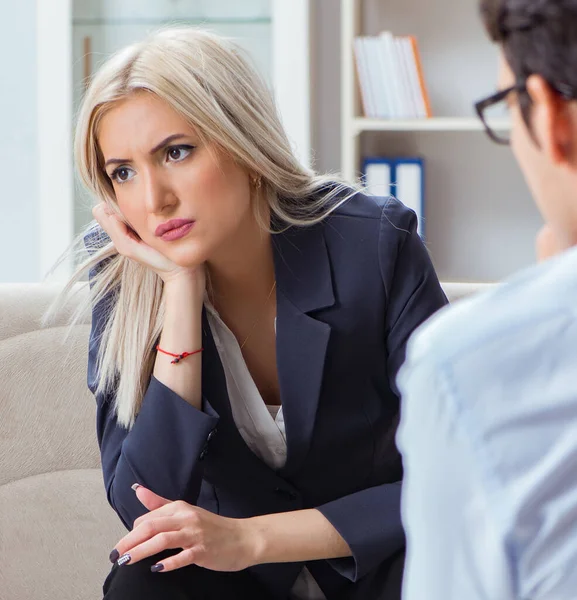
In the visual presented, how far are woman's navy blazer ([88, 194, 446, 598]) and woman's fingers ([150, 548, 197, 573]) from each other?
0.14 m

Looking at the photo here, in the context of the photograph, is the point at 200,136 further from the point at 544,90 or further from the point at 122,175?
the point at 544,90

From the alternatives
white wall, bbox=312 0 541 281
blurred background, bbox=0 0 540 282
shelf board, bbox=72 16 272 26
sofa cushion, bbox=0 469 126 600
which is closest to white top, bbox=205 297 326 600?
sofa cushion, bbox=0 469 126 600

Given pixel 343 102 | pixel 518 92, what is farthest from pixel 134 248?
pixel 343 102

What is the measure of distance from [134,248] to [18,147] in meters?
2.03

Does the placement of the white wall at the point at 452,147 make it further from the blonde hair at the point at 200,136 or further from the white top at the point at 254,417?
the white top at the point at 254,417

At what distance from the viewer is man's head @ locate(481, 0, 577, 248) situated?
0.52 meters

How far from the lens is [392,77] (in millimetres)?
2887

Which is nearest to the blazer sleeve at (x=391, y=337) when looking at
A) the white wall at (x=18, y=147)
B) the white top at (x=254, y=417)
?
the white top at (x=254, y=417)

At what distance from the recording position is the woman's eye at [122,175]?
1.38 meters

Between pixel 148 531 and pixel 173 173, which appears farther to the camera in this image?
pixel 173 173

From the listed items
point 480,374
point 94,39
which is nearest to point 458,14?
point 94,39

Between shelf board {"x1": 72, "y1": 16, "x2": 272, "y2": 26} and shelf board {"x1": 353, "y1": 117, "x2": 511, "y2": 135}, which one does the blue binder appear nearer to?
shelf board {"x1": 353, "y1": 117, "x2": 511, "y2": 135}

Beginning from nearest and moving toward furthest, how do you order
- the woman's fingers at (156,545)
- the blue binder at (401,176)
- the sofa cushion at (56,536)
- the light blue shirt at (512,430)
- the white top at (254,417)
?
the light blue shirt at (512,430) → the woman's fingers at (156,545) → the white top at (254,417) → the sofa cushion at (56,536) → the blue binder at (401,176)

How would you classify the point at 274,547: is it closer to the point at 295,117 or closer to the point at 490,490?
the point at 490,490
